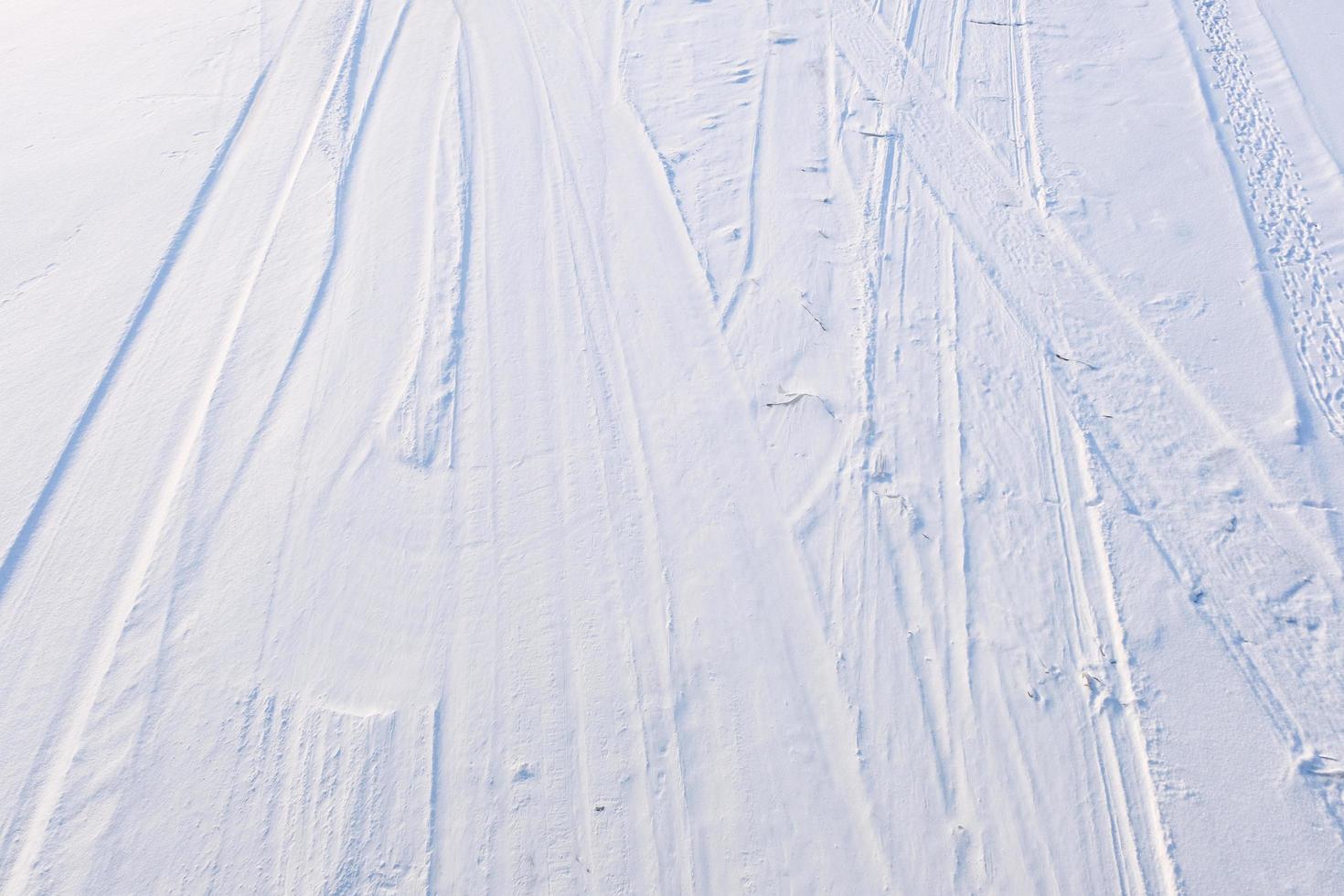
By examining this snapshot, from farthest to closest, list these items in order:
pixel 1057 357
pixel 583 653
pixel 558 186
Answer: pixel 558 186 → pixel 1057 357 → pixel 583 653

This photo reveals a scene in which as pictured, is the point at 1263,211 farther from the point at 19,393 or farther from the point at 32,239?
the point at 32,239

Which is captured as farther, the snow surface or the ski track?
the ski track

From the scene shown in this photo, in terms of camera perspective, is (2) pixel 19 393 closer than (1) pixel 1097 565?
No

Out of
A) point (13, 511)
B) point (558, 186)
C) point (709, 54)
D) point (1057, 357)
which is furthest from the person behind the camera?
point (709, 54)

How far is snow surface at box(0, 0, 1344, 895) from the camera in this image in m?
2.61

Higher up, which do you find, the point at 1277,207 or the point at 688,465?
the point at 1277,207

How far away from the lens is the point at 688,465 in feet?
10.9

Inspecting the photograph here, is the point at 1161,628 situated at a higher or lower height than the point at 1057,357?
lower

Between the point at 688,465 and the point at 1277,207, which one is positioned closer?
the point at 688,465

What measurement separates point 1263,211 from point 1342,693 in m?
2.45

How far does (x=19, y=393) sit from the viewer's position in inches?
146

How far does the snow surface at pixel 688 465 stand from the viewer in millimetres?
2605

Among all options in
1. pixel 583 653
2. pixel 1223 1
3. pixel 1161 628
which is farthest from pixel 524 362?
pixel 1223 1

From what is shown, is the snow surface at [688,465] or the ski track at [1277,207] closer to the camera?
the snow surface at [688,465]
